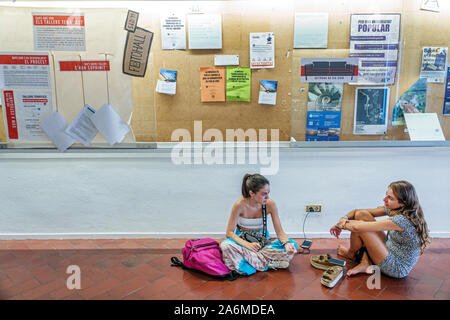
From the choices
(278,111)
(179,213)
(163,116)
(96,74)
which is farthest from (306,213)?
(96,74)

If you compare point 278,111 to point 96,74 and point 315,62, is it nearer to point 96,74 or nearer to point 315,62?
point 315,62

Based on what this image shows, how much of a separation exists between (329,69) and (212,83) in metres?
1.37

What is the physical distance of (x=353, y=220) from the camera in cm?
317

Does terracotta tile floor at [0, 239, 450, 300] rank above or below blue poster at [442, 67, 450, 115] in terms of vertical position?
below

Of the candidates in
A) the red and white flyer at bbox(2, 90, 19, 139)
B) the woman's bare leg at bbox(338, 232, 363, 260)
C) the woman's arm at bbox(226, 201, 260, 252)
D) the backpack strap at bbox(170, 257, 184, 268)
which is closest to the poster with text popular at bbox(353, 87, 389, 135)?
the woman's bare leg at bbox(338, 232, 363, 260)

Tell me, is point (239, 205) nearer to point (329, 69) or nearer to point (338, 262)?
point (338, 262)

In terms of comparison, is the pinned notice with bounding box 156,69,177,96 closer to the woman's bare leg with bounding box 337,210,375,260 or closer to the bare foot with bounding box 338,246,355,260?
the woman's bare leg with bounding box 337,210,375,260

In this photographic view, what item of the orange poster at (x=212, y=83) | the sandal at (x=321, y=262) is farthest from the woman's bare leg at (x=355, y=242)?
the orange poster at (x=212, y=83)

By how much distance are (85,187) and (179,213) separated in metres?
1.17

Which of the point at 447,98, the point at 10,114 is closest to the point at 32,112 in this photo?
the point at 10,114

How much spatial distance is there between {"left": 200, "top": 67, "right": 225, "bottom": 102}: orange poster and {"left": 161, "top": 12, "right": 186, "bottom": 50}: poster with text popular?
1.30 ft

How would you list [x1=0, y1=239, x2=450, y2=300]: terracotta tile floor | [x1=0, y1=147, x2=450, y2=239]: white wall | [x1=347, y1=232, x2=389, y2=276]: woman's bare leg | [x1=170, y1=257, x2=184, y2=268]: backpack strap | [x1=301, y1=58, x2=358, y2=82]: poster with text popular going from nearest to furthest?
1. [x1=0, y1=239, x2=450, y2=300]: terracotta tile floor
2. [x1=347, y1=232, x2=389, y2=276]: woman's bare leg
3. [x1=170, y1=257, x2=184, y2=268]: backpack strap
4. [x1=301, y1=58, x2=358, y2=82]: poster with text popular
5. [x1=0, y1=147, x2=450, y2=239]: white wall

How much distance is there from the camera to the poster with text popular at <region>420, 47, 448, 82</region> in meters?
3.69

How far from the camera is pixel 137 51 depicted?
12.0ft
